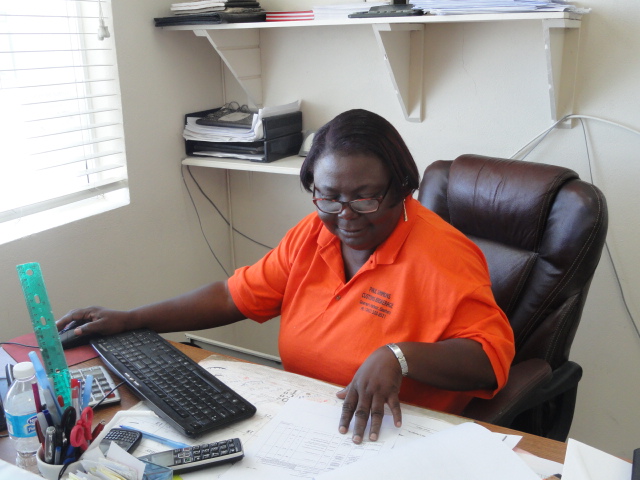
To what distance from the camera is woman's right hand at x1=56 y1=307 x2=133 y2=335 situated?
4.64ft

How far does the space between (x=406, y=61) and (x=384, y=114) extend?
0.73ft

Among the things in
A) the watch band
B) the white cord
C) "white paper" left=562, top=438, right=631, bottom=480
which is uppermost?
the white cord

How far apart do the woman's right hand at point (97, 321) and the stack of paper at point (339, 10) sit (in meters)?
1.13

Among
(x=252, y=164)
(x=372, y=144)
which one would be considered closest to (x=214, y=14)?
(x=252, y=164)

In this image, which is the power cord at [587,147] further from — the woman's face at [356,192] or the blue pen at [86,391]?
the blue pen at [86,391]

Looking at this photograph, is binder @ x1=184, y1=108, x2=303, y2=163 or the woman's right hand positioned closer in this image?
the woman's right hand

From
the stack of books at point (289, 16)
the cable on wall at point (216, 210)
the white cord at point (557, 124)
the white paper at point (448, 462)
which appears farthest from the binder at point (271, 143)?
the white paper at point (448, 462)

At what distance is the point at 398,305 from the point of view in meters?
1.31

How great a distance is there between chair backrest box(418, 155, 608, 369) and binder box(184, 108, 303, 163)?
810 millimetres

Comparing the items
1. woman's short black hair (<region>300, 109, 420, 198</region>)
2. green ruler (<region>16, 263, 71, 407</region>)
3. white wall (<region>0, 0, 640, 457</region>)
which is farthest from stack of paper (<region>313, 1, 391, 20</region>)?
green ruler (<region>16, 263, 71, 407</region>)

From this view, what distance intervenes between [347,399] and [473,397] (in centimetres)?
36

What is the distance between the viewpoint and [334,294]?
141 centimetres

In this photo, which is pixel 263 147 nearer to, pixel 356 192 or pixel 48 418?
pixel 356 192

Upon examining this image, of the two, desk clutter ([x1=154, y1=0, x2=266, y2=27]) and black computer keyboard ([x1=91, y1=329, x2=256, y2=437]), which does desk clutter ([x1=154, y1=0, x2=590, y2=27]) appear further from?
black computer keyboard ([x1=91, y1=329, x2=256, y2=437])
